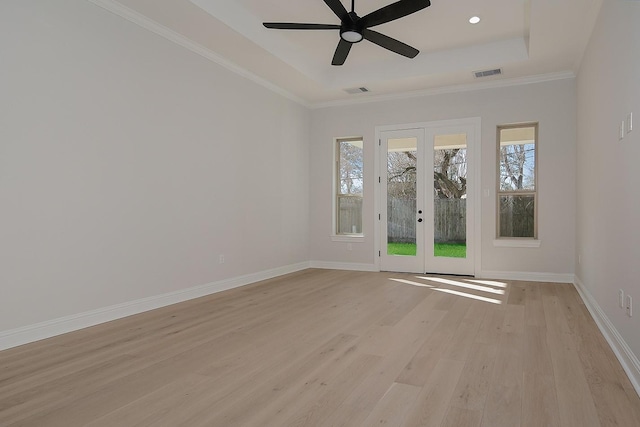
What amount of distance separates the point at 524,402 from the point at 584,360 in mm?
936

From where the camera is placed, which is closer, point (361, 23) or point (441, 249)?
point (361, 23)

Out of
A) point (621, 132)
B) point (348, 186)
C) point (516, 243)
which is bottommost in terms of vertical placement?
point (516, 243)

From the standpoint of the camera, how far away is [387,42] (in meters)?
4.21

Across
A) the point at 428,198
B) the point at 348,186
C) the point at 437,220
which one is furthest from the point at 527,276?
the point at 348,186

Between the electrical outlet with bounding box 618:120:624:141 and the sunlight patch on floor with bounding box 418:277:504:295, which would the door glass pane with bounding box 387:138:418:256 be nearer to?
the sunlight patch on floor with bounding box 418:277:504:295

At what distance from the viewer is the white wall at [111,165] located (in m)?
3.14

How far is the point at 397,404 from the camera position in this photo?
7.00 ft

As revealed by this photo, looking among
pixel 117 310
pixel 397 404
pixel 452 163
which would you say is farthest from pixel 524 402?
pixel 452 163

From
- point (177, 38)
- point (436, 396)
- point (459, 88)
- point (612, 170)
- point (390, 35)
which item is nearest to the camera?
point (436, 396)

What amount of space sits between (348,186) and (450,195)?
1.75 metres

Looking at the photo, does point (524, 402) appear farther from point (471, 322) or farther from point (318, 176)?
point (318, 176)

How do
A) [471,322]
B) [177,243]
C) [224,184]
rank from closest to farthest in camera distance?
[471,322]
[177,243]
[224,184]

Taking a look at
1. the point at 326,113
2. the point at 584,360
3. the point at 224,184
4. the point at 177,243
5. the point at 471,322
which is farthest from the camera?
the point at 326,113

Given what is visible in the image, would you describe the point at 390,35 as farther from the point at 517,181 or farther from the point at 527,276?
the point at 527,276
